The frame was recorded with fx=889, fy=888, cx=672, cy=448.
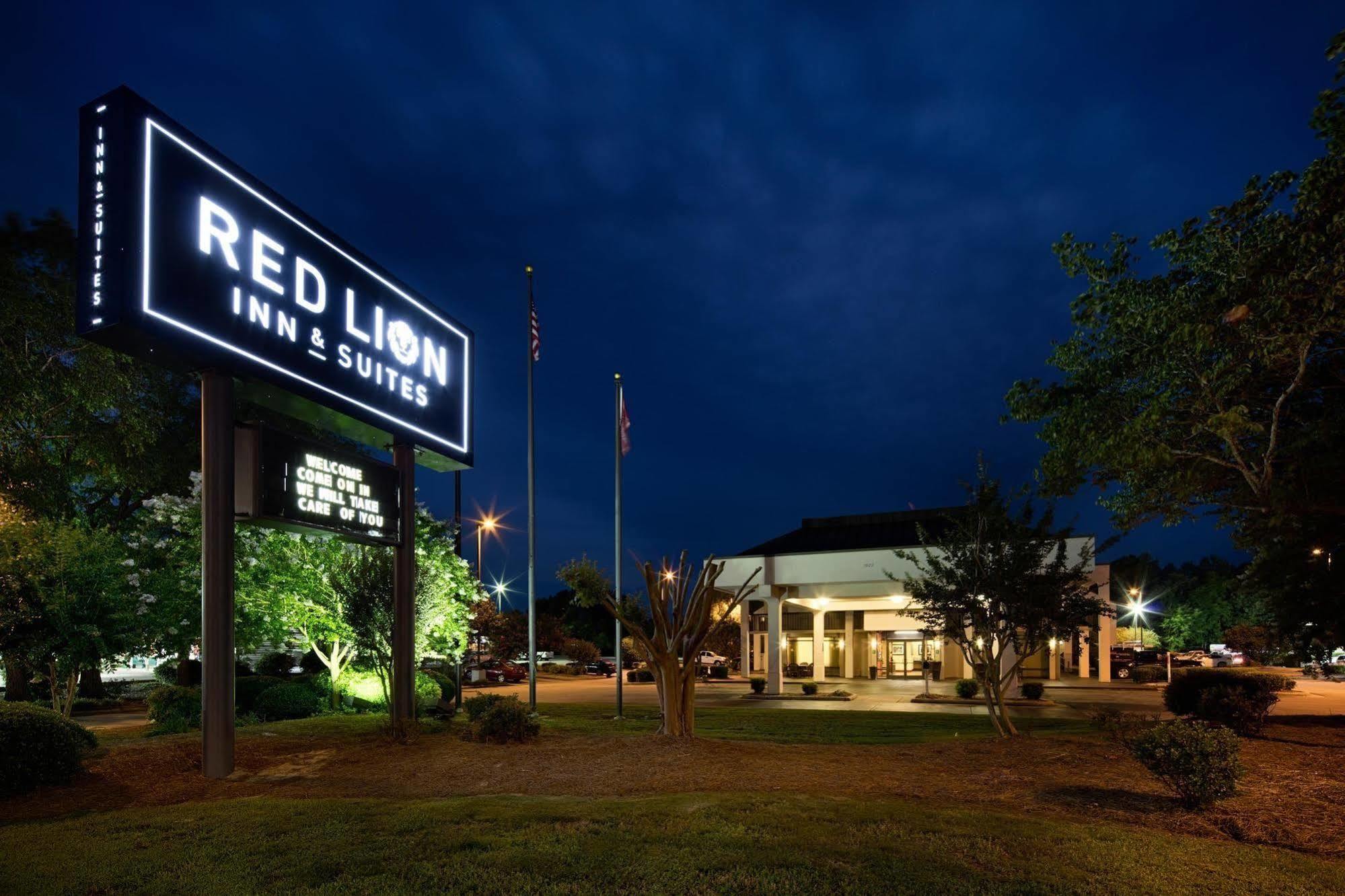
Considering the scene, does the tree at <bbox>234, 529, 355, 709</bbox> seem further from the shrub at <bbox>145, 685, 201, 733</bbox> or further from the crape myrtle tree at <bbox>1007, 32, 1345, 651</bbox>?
the crape myrtle tree at <bbox>1007, 32, 1345, 651</bbox>

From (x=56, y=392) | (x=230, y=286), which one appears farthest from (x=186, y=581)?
(x=230, y=286)

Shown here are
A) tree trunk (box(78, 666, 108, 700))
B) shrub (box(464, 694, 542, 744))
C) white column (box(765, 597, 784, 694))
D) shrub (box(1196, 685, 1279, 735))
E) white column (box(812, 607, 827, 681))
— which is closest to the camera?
shrub (box(464, 694, 542, 744))

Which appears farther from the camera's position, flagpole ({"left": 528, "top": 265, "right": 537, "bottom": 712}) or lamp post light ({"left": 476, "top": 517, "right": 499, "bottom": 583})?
lamp post light ({"left": 476, "top": 517, "right": 499, "bottom": 583})

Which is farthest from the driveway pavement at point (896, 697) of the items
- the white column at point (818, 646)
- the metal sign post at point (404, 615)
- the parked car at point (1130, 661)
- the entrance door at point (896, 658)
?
the metal sign post at point (404, 615)

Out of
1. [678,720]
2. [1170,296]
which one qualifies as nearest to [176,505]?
[678,720]

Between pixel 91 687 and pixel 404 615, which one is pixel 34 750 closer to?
pixel 404 615

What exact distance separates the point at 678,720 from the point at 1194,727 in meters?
7.88

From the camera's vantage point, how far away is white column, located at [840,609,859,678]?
136ft

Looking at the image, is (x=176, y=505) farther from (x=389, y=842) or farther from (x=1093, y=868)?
(x=1093, y=868)

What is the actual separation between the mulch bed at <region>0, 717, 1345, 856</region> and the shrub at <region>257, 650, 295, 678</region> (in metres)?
22.3

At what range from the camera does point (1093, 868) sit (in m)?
6.76

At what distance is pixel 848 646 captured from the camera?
41719mm

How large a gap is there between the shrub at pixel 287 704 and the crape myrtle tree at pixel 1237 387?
665 inches

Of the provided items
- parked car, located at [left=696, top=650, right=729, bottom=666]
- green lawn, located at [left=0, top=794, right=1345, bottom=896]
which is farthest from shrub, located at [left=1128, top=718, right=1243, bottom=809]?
parked car, located at [left=696, top=650, right=729, bottom=666]
